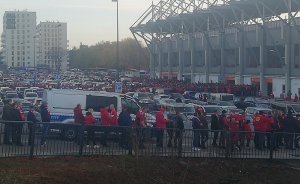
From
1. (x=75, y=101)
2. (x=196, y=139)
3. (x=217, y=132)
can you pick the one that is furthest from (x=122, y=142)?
(x=75, y=101)

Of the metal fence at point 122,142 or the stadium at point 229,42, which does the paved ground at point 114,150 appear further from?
the stadium at point 229,42

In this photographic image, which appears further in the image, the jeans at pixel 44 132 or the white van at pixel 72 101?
the white van at pixel 72 101

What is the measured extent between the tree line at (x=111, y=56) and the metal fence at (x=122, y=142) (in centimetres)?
12055

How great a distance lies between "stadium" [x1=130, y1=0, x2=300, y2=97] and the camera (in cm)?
Answer: 5559

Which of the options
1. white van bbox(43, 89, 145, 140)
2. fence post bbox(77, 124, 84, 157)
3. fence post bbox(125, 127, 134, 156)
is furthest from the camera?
white van bbox(43, 89, 145, 140)

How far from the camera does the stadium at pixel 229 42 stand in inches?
2189

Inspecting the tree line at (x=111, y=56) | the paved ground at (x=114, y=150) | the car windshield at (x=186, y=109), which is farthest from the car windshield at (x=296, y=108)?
the tree line at (x=111, y=56)

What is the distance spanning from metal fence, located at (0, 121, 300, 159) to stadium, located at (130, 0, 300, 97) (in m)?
38.1

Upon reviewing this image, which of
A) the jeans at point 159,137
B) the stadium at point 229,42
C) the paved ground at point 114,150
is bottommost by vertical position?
the paved ground at point 114,150

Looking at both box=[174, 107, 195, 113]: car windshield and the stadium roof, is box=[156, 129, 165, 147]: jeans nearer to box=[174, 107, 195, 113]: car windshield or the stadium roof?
box=[174, 107, 195, 113]: car windshield

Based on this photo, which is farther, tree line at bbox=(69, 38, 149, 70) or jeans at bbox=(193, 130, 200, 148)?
tree line at bbox=(69, 38, 149, 70)

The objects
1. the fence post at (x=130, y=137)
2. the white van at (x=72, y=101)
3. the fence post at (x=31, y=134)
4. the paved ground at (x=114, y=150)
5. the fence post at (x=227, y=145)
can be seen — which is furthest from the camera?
the white van at (x=72, y=101)

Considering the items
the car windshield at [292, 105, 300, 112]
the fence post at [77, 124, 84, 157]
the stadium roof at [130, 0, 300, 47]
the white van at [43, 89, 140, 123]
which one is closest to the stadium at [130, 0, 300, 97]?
the stadium roof at [130, 0, 300, 47]

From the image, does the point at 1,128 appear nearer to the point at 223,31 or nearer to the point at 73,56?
the point at 223,31
